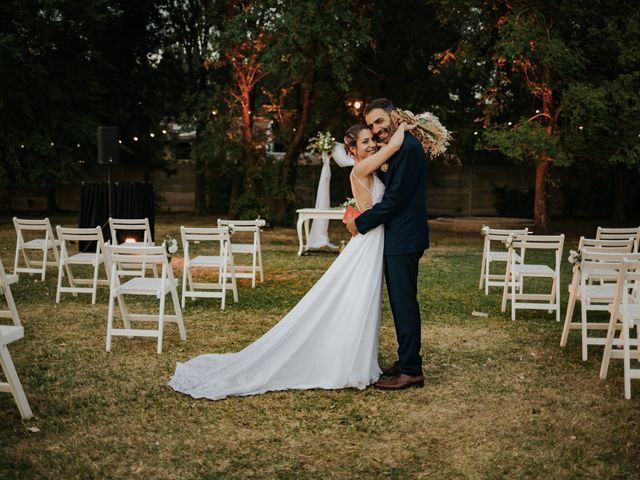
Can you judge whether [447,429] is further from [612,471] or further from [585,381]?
[585,381]

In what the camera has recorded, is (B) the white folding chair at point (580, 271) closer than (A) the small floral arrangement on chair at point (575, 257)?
No

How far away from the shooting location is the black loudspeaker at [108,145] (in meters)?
13.7

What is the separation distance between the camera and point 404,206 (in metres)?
5.12

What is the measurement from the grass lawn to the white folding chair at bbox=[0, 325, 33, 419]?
10cm

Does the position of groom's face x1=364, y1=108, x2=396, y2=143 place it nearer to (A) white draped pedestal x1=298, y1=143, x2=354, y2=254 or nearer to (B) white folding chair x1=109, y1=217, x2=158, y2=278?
(B) white folding chair x1=109, y1=217, x2=158, y2=278

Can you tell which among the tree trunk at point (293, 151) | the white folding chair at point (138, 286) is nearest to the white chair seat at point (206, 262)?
the white folding chair at point (138, 286)

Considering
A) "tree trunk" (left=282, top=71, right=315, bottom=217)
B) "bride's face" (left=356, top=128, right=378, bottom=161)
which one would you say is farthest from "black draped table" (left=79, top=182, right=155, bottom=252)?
"bride's face" (left=356, top=128, right=378, bottom=161)

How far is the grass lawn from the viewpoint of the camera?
394cm

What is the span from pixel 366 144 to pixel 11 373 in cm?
275

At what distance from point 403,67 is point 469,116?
2354 millimetres

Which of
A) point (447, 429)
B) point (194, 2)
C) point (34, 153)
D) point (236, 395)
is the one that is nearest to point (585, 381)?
point (447, 429)

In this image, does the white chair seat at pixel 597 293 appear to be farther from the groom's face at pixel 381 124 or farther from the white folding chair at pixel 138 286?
the white folding chair at pixel 138 286

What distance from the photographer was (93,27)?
66.5 feet

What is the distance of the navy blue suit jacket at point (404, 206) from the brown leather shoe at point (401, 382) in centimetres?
91
